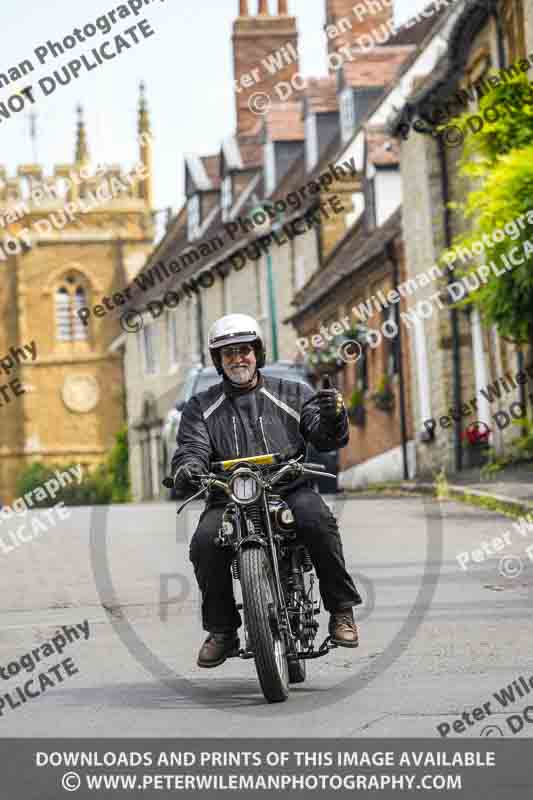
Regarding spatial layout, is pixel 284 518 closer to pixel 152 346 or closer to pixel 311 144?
pixel 311 144

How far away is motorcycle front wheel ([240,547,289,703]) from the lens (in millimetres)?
6836

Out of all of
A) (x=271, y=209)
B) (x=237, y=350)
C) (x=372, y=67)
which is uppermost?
(x=372, y=67)

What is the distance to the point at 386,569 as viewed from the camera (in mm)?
13156

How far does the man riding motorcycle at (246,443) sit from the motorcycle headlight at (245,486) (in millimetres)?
271

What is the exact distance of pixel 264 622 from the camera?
684cm

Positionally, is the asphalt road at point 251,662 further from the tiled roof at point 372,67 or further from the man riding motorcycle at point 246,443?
the tiled roof at point 372,67

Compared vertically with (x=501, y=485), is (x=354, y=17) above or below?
above

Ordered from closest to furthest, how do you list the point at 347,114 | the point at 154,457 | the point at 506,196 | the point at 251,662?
1. the point at 251,662
2. the point at 506,196
3. the point at 347,114
4. the point at 154,457

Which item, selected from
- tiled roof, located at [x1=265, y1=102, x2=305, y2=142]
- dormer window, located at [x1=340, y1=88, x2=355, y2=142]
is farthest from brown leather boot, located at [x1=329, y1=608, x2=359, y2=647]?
tiled roof, located at [x1=265, y1=102, x2=305, y2=142]

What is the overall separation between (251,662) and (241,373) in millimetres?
2009

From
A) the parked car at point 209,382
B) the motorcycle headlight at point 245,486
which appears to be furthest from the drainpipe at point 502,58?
the motorcycle headlight at point 245,486

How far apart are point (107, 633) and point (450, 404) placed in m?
19.6

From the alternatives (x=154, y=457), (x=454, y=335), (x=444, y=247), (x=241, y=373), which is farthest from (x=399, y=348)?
(x=154, y=457)
